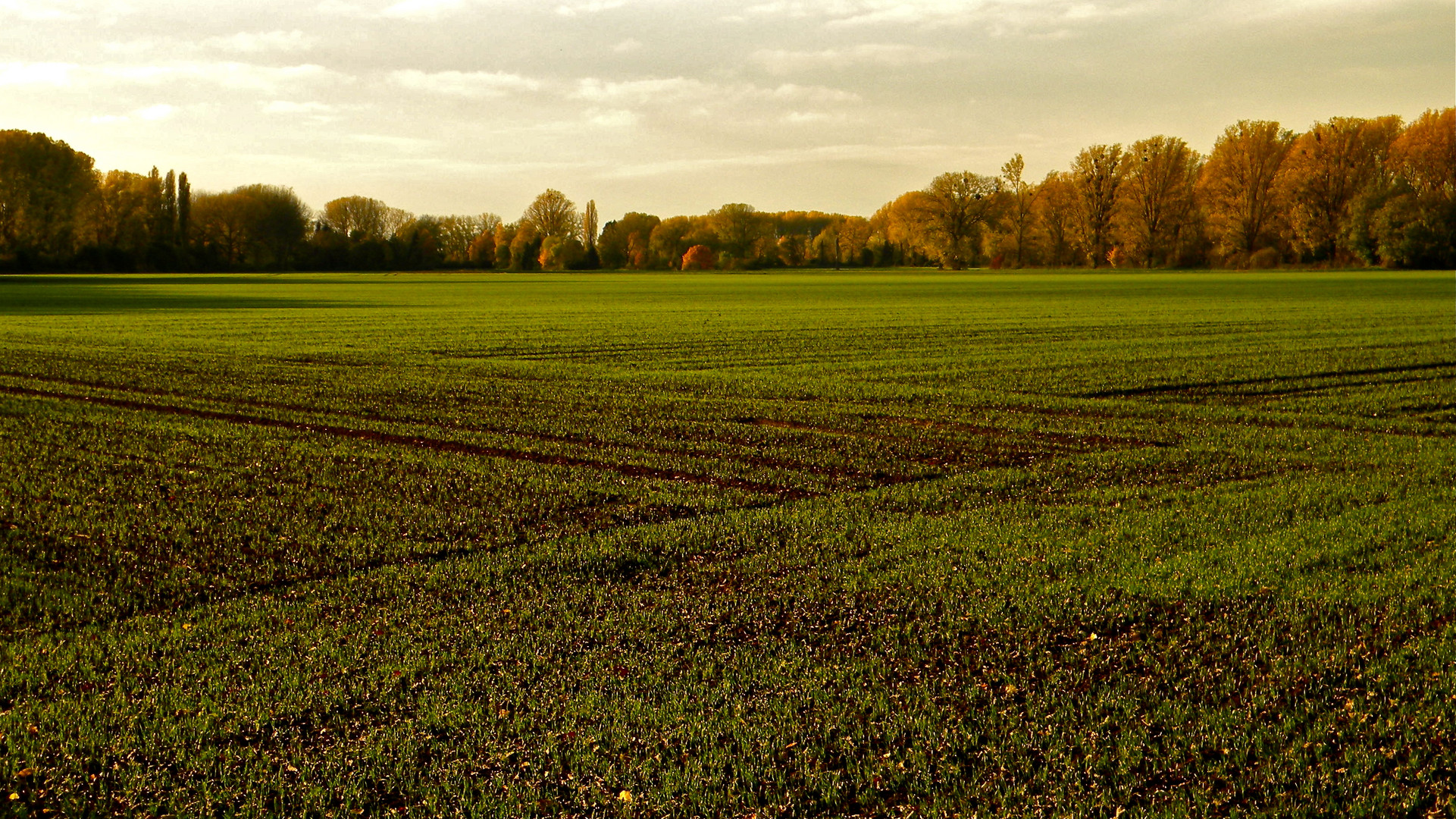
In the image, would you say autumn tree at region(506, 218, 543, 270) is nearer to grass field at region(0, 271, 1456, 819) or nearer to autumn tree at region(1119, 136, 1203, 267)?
autumn tree at region(1119, 136, 1203, 267)

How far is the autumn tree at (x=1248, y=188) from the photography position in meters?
98.1

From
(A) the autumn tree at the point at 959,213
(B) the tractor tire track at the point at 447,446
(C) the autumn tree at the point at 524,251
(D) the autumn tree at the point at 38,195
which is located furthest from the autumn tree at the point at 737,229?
(B) the tractor tire track at the point at 447,446

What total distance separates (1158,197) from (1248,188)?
8.40m

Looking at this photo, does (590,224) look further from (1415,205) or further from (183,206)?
(1415,205)

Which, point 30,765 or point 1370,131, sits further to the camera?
point 1370,131

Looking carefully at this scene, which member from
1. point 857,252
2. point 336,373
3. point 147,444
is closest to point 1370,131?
point 857,252

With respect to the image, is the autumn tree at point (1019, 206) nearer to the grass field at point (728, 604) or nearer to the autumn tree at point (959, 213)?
the autumn tree at point (959, 213)

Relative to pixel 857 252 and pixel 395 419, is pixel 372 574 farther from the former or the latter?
pixel 857 252

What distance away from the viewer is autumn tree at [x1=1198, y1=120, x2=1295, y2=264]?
9806 cm

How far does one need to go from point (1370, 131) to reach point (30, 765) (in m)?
108

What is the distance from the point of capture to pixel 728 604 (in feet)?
22.7

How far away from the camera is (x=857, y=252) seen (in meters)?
148

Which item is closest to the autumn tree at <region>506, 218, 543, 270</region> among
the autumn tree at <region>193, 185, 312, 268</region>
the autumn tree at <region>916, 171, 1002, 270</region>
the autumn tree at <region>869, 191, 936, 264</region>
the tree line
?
the tree line

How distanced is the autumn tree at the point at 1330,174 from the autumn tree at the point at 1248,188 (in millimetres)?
2256
